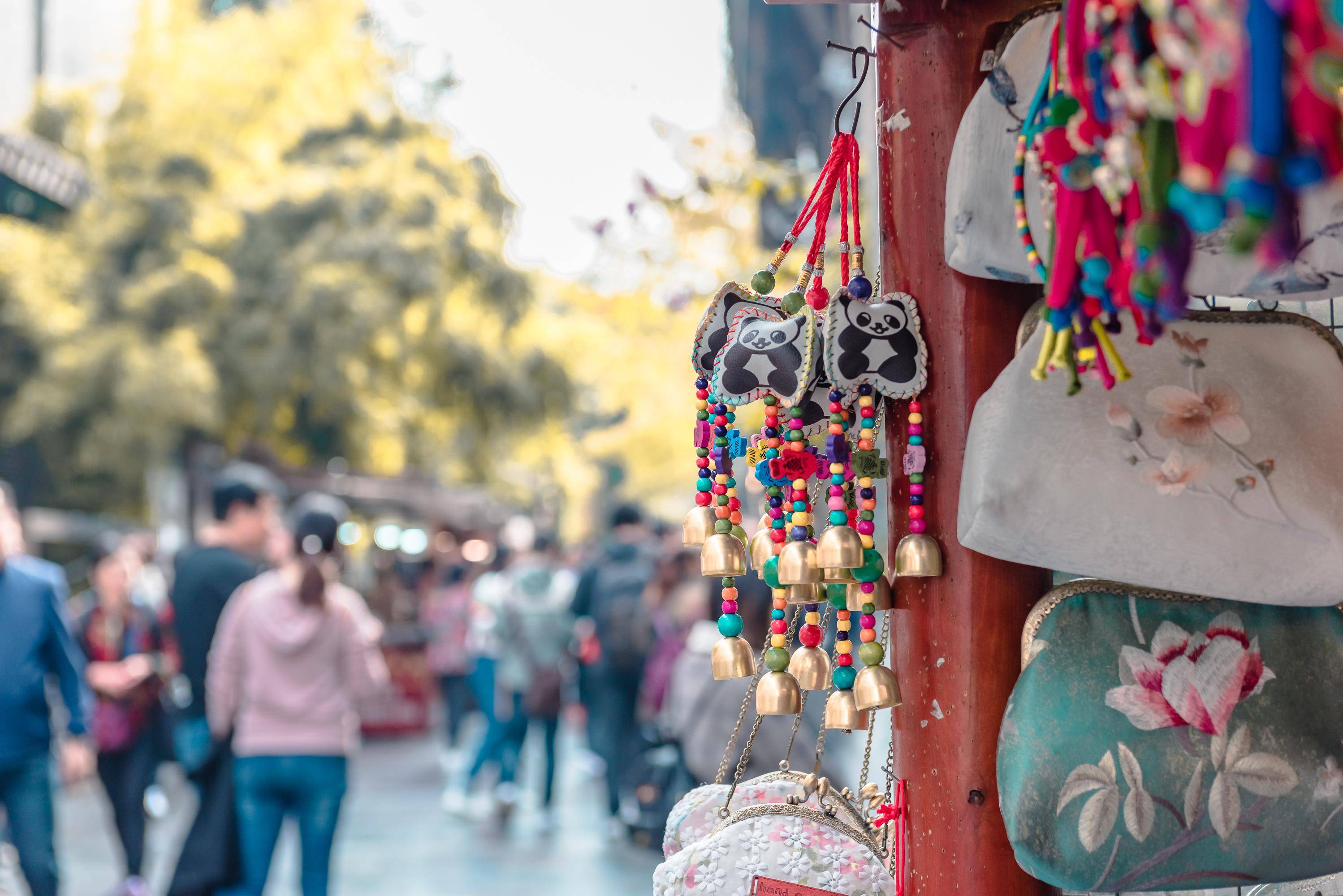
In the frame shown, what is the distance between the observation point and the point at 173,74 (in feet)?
48.2

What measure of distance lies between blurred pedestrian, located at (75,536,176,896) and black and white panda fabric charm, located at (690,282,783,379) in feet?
17.8

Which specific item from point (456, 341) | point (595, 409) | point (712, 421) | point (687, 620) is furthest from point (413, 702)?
point (712, 421)

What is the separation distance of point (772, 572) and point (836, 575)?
4.4 inches

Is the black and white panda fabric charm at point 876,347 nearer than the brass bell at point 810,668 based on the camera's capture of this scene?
Yes

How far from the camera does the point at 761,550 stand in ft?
4.74

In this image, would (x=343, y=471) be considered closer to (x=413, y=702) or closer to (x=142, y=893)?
(x=413, y=702)

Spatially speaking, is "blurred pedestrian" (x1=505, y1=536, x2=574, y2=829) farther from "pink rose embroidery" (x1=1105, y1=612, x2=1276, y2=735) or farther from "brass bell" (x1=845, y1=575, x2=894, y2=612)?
"pink rose embroidery" (x1=1105, y1=612, x2=1276, y2=735)

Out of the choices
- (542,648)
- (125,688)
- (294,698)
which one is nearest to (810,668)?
(294,698)

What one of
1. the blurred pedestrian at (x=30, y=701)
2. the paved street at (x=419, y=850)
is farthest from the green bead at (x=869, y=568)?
the paved street at (x=419, y=850)

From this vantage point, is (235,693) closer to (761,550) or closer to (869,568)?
(761,550)

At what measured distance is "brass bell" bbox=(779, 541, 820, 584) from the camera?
4.32ft

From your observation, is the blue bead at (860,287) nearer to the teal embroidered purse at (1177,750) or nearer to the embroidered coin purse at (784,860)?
the teal embroidered purse at (1177,750)

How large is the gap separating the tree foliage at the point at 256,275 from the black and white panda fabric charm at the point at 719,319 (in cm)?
1257

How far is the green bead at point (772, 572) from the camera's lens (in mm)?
1419
